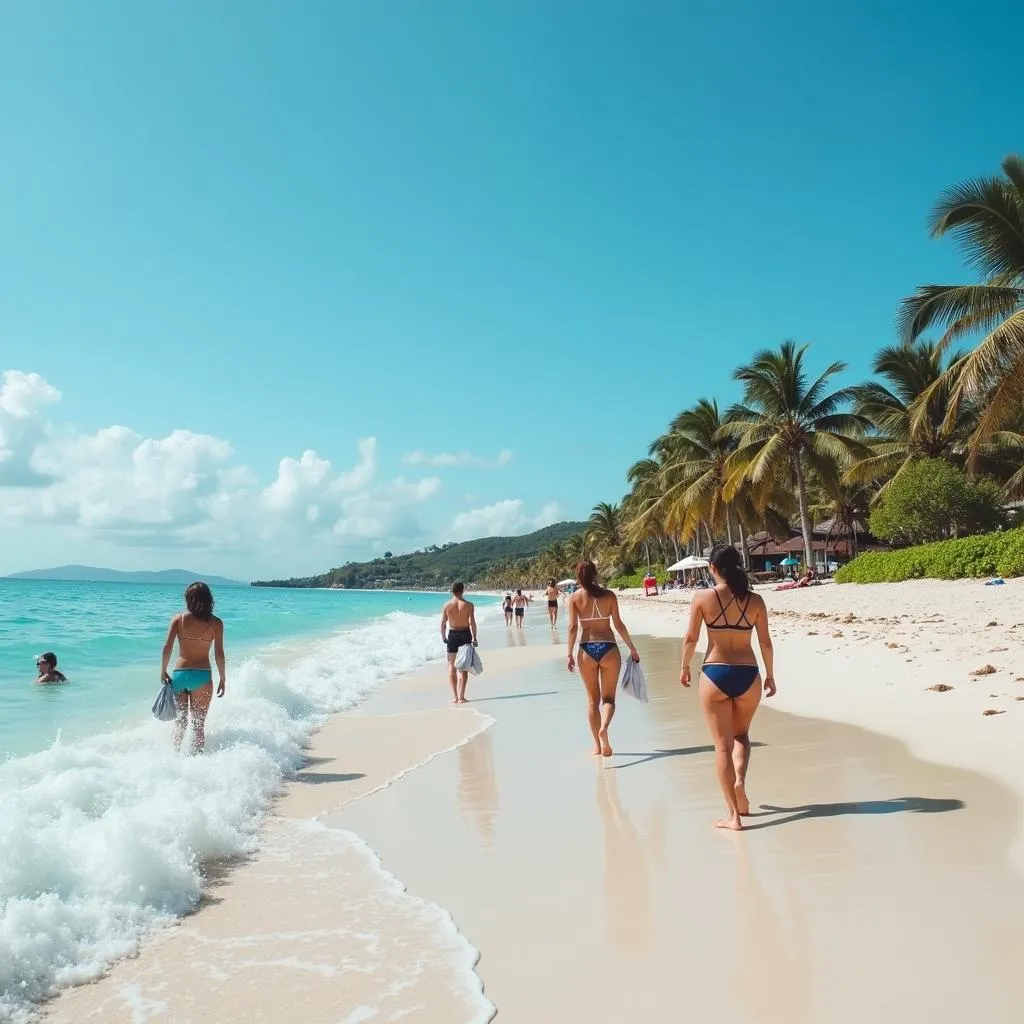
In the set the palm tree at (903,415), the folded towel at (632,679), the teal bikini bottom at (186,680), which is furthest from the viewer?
the palm tree at (903,415)

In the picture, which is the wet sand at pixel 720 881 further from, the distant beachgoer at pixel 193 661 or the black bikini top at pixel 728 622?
the distant beachgoer at pixel 193 661

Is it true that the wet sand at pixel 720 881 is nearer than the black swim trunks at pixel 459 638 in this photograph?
Yes

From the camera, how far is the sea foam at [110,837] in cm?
352

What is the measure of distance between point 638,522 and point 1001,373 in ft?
117

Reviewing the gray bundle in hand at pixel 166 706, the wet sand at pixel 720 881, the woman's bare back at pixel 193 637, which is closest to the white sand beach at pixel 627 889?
the wet sand at pixel 720 881

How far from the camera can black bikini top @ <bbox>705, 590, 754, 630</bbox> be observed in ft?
16.0

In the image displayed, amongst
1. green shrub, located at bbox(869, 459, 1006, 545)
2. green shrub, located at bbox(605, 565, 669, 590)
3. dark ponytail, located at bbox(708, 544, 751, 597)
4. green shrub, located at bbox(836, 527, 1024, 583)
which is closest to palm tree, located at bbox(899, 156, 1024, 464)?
green shrub, located at bbox(836, 527, 1024, 583)

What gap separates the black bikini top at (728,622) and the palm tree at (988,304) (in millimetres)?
14279

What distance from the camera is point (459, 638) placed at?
449 inches

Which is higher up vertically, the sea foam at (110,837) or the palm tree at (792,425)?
the palm tree at (792,425)

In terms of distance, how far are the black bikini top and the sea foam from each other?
10.9 feet

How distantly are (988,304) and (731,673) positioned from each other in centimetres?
1805

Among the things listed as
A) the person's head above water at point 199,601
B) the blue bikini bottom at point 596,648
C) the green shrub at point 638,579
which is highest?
the person's head above water at point 199,601

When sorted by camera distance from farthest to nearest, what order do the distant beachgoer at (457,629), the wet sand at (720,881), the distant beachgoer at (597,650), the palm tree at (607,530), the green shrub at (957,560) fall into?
the palm tree at (607,530)
the green shrub at (957,560)
the distant beachgoer at (457,629)
the distant beachgoer at (597,650)
the wet sand at (720,881)
